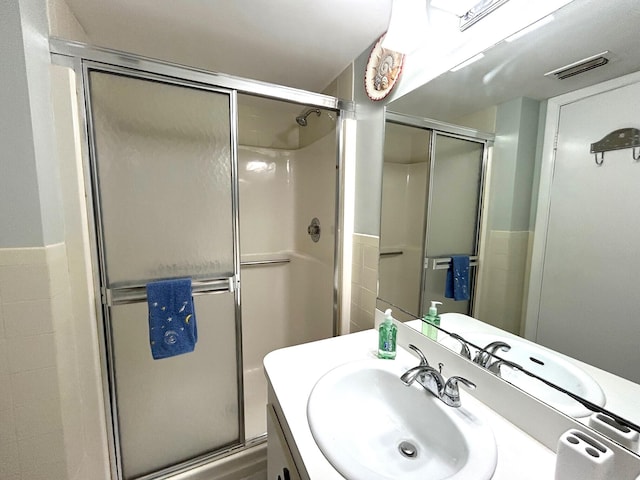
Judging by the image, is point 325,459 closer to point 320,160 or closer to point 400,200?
point 400,200

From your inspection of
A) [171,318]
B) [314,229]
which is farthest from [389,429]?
[314,229]

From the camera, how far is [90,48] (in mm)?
916

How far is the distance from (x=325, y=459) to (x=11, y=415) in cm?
107

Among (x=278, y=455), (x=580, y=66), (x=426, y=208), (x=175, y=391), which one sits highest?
(x=580, y=66)

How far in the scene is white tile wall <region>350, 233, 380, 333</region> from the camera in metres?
1.27

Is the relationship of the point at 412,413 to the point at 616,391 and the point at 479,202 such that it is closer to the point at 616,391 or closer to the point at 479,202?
the point at 616,391

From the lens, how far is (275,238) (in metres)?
2.28

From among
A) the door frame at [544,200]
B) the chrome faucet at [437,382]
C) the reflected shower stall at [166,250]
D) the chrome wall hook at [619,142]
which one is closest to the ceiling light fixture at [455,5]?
the door frame at [544,200]

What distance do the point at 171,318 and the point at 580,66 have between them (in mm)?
1547

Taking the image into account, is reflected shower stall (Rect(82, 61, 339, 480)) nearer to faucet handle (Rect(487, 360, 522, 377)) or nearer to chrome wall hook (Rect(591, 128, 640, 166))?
faucet handle (Rect(487, 360, 522, 377))

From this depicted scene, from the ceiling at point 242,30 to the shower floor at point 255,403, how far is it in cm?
206

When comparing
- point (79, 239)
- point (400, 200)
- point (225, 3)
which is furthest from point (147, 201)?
point (400, 200)

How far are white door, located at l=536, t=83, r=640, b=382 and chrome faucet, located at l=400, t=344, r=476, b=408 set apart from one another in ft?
0.81

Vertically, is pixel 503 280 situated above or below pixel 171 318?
above
